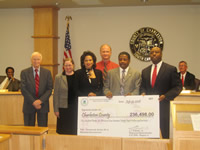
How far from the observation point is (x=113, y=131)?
2553 mm

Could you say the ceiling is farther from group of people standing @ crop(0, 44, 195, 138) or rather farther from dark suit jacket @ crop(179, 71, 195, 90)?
group of people standing @ crop(0, 44, 195, 138)

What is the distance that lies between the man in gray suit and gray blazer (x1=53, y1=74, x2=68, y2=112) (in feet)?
2.03

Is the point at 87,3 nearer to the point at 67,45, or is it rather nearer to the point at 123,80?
the point at 67,45

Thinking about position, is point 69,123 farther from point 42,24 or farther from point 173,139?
point 42,24

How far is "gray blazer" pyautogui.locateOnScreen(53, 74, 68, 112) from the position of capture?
3.56 metres

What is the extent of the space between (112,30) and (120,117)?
5.78 metres

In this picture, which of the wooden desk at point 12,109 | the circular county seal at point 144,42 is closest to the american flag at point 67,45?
the circular county seal at point 144,42

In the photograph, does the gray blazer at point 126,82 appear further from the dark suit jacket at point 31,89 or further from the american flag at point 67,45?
the american flag at point 67,45

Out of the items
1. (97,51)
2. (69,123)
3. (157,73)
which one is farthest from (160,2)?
(69,123)

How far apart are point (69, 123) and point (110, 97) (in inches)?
45.3

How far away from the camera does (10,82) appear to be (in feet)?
19.9

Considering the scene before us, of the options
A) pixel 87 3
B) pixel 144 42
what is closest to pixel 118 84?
pixel 87 3

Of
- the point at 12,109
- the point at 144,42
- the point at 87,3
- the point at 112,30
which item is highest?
the point at 87,3

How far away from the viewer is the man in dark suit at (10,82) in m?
5.87
